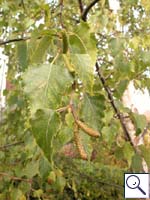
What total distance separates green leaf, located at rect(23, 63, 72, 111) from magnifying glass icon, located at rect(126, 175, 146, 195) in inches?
34.2

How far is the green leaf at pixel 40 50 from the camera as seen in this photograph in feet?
2.14

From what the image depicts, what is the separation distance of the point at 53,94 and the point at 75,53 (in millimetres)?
86

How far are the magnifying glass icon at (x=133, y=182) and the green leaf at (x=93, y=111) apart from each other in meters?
0.68

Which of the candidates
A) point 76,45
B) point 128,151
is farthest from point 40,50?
point 128,151

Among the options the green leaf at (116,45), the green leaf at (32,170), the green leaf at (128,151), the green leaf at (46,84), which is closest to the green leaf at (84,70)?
the green leaf at (46,84)

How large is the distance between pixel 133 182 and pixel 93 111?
0.71 m

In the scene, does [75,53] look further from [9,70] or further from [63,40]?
[9,70]

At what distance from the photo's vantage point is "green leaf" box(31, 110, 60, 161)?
1.70 feet

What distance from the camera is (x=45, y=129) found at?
0.53m

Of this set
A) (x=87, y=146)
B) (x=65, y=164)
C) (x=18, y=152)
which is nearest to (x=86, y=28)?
(x=87, y=146)

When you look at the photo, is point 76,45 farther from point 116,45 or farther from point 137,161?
point 137,161

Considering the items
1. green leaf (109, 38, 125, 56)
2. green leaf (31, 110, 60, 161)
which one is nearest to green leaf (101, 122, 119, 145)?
green leaf (109, 38, 125, 56)

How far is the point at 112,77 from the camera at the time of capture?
1.24 meters

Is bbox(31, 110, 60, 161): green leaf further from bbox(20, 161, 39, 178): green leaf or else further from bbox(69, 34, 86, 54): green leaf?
bbox(20, 161, 39, 178): green leaf
